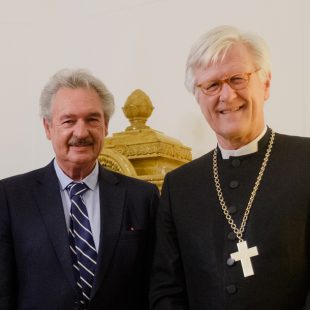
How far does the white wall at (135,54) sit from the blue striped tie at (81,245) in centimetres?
197

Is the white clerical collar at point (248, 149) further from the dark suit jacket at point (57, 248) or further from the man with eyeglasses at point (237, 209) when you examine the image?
the dark suit jacket at point (57, 248)

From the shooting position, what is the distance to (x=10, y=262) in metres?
2.34

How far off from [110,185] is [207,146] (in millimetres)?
1884

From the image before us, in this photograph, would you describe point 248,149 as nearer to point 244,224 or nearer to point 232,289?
point 244,224

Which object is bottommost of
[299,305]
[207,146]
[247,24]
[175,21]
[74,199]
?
[299,305]

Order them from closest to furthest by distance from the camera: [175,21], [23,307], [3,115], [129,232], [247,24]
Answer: [23,307]
[129,232]
[247,24]
[175,21]
[3,115]

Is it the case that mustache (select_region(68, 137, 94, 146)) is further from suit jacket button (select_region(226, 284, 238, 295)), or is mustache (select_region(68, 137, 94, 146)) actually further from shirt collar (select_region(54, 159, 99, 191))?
suit jacket button (select_region(226, 284, 238, 295))

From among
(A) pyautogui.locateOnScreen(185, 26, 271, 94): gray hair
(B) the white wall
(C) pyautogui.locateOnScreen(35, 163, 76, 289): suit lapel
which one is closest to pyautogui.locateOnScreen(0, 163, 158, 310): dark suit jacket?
(C) pyautogui.locateOnScreen(35, 163, 76, 289): suit lapel

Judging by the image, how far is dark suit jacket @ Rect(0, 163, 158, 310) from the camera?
2.32 meters

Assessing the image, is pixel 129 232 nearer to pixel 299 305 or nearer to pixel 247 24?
pixel 299 305

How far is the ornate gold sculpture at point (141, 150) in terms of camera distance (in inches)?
136

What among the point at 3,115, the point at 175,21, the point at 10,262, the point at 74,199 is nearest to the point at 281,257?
the point at 74,199

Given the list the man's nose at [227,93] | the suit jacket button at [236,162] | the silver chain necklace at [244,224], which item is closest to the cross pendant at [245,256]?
the silver chain necklace at [244,224]

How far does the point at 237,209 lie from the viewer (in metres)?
2.14
